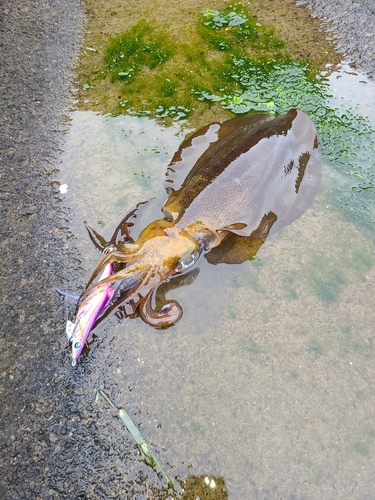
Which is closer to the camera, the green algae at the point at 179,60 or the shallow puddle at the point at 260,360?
the shallow puddle at the point at 260,360

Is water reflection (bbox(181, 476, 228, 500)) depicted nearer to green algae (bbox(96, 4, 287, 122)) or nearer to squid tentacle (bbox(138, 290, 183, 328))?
squid tentacle (bbox(138, 290, 183, 328))

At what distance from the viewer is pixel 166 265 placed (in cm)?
360

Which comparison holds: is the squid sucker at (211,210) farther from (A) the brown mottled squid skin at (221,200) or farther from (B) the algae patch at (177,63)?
(B) the algae patch at (177,63)

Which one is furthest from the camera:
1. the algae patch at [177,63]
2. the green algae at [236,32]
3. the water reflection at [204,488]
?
the green algae at [236,32]

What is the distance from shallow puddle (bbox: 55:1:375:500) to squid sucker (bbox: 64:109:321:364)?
15 cm

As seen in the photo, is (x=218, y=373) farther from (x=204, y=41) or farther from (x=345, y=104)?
(x=204, y=41)

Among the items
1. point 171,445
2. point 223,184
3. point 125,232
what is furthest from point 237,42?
point 171,445

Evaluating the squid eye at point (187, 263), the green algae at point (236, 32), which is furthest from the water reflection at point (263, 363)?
the green algae at point (236, 32)

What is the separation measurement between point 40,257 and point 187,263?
1.39 m

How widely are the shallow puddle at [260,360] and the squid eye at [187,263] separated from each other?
0.13m

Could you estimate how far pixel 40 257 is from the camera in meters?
3.91

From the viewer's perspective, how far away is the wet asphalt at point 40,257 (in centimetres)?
298

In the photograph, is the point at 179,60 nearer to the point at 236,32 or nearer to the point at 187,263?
the point at 236,32

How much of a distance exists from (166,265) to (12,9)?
483cm
